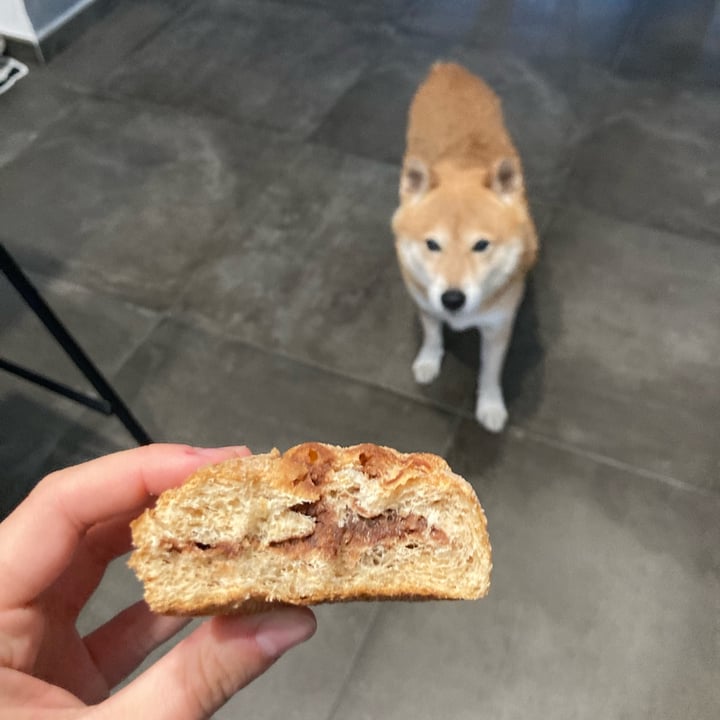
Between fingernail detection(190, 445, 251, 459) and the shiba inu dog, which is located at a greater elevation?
fingernail detection(190, 445, 251, 459)

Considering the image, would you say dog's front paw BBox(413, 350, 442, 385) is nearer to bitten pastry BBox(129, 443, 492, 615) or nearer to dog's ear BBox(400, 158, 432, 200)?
dog's ear BBox(400, 158, 432, 200)

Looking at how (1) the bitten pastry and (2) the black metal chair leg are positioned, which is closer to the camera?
(1) the bitten pastry

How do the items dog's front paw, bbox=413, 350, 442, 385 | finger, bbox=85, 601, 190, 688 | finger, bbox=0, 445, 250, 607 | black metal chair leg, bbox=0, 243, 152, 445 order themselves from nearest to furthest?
finger, bbox=0, 445, 250, 607
finger, bbox=85, 601, 190, 688
black metal chair leg, bbox=0, 243, 152, 445
dog's front paw, bbox=413, 350, 442, 385

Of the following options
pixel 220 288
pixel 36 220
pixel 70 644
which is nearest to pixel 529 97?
pixel 220 288

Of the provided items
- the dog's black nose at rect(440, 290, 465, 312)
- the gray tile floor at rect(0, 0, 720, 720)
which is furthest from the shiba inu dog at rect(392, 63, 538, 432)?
the gray tile floor at rect(0, 0, 720, 720)

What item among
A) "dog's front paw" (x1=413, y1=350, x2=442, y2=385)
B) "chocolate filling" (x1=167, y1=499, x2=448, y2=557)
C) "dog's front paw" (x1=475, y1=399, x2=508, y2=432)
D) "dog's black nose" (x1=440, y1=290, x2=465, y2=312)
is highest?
"chocolate filling" (x1=167, y1=499, x2=448, y2=557)

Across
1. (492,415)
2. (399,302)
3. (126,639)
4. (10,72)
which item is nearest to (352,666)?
(126,639)

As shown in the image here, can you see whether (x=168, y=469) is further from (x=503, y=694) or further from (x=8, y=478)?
(x=8, y=478)
